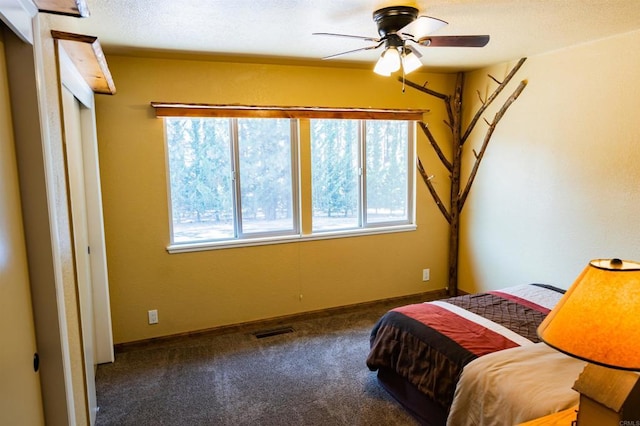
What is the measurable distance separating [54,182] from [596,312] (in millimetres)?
1857

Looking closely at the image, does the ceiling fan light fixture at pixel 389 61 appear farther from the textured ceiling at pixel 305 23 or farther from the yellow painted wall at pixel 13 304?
the yellow painted wall at pixel 13 304

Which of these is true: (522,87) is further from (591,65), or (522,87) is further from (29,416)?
(29,416)

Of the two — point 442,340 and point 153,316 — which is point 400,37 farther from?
point 153,316

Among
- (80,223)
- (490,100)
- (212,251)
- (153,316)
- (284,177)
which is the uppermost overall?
(490,100)

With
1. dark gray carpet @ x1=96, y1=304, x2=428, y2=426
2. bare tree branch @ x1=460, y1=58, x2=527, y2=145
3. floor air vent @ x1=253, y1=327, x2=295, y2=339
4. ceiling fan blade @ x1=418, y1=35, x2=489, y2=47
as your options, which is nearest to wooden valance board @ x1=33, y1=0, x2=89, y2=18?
ceiling fan blade @ x1=418, y1=35, x2=489, y2=47

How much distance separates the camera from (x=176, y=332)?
3.55 m

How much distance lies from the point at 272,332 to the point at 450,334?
72.5 inches

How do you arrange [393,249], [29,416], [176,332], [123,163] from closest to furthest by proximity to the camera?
[29,416] → [123,163] → [176,332] → [393,249]

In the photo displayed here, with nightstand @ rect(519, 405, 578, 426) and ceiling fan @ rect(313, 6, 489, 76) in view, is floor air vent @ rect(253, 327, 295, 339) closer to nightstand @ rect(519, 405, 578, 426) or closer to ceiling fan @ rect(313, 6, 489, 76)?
ceiling fan @ rect(313, 6, 489, 76)

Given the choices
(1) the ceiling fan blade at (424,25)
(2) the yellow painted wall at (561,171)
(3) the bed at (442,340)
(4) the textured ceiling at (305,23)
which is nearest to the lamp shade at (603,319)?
(3) the bed at (442,340)

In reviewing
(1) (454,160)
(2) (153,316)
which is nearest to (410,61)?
(1) (454,160)

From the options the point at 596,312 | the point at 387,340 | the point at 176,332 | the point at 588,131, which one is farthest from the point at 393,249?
the point at 596,312

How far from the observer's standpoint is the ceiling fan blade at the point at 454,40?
219 cm

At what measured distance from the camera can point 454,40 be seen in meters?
2.23
